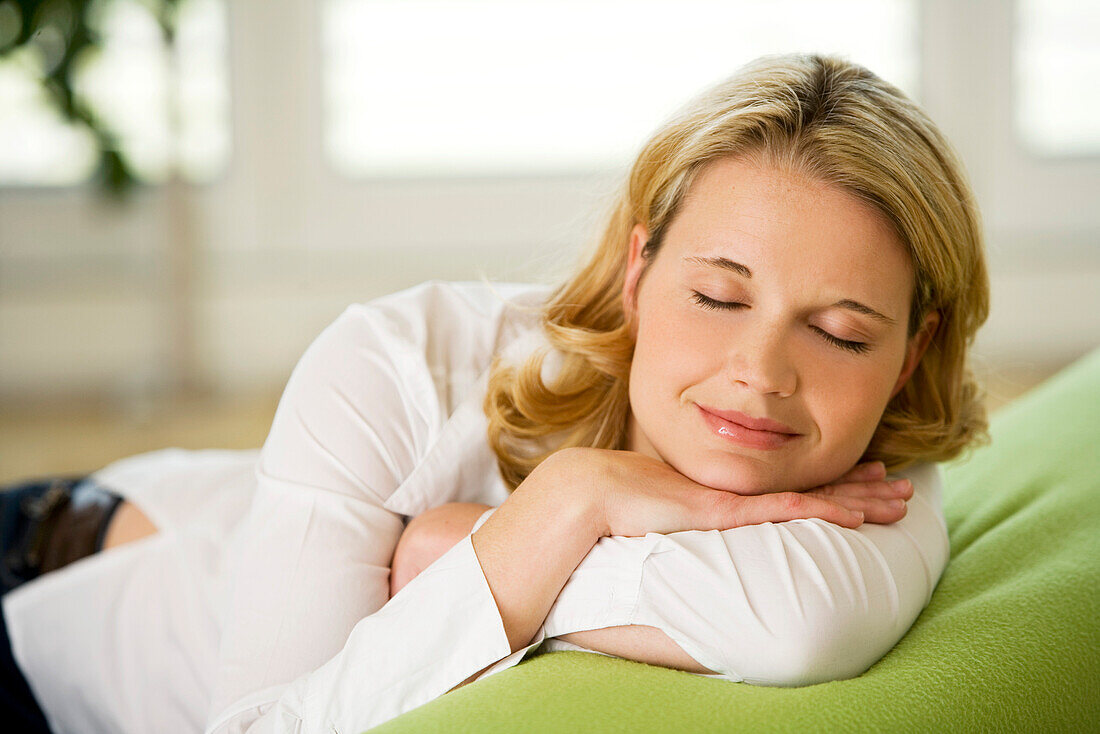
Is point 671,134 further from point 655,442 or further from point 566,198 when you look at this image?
point 566,198

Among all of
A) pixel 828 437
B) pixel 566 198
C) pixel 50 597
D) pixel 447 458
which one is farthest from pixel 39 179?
pixel 828 437

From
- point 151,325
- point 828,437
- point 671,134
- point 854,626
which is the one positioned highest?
point 671,134

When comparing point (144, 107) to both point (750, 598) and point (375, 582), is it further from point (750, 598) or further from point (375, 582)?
point (750, 598)

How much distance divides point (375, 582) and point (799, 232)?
0.52 m

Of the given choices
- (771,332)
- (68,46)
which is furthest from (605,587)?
(68,46)

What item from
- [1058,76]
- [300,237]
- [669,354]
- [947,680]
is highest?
[1058,76]

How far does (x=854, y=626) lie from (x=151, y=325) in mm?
3957

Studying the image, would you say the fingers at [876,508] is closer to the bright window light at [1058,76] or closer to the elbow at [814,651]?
the elbow at [814,651]

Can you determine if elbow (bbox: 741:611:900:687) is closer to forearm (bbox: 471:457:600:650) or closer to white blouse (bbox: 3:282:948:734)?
white blouse (bbox: 3:282:948:734)

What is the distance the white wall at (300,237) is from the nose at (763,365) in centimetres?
328

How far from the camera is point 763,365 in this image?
0.91 m

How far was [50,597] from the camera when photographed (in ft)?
4.70

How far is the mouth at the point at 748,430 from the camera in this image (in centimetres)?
94

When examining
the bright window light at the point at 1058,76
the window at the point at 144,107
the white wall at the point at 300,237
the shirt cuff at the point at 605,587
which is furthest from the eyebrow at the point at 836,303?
the bright window light at the point at 1058,76
